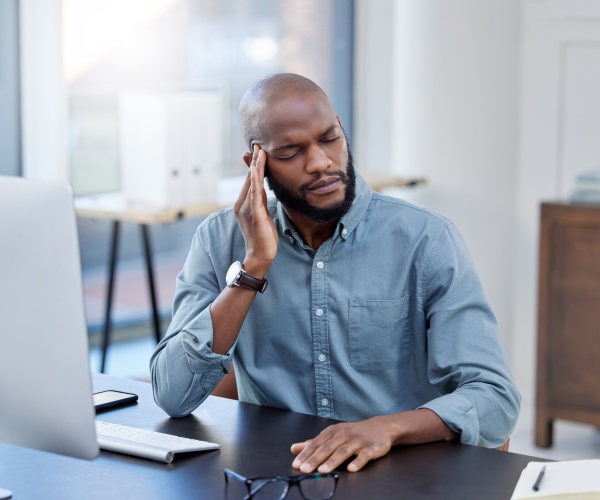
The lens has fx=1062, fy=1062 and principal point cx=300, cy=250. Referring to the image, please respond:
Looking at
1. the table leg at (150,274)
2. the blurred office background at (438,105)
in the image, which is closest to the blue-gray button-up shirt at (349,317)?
the table leg at (150,274)

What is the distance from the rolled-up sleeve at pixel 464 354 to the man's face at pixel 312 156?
21 cm

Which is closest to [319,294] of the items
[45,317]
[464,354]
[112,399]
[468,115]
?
[464,354]

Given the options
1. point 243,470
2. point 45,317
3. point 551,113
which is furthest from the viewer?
point 551,113

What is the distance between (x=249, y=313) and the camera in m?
2.02

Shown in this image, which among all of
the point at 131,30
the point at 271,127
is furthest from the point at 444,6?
the point at 271,127

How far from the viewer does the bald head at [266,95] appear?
6.38ft

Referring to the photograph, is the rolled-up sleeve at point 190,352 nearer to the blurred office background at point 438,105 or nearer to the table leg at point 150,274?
the table leg at point 150,274

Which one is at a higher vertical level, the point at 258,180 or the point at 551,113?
the point at 551,113

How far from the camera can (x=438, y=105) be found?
14.3 feet

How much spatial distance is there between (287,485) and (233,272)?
0.58 meters

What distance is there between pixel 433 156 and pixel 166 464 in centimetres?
301

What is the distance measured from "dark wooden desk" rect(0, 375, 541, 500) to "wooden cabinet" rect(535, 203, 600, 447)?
225 centimetres

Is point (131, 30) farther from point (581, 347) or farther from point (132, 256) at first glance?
point (581, 347)

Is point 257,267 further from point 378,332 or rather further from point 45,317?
point 45,317
